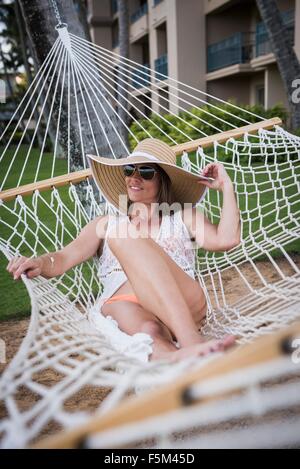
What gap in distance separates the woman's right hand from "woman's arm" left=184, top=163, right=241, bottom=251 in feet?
1.80

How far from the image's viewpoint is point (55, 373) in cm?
190

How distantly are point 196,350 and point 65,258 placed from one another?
2.33 feet

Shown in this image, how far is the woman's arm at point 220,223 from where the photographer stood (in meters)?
1.58

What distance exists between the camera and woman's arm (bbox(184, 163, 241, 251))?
1578mm

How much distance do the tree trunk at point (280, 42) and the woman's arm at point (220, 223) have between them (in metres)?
4.86

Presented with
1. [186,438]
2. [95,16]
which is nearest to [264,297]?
[186,438]

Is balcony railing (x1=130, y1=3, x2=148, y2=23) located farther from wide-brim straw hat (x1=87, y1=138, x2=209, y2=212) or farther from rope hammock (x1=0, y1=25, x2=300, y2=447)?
wide-brim straw hat (x1=87, y1=138, x2=209, y2=212)

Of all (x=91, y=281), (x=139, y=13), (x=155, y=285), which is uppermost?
(x=139, y=13)

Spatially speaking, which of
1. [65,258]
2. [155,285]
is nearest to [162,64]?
[65,258]

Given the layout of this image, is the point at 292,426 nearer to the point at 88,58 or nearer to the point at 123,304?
the point at 123,304

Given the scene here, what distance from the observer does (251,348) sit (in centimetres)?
67

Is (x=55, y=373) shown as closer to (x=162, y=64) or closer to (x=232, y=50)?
(x=232, y=50)

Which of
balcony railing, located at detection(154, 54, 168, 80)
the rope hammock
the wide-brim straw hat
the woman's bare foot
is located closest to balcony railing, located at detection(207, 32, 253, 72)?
balcony railing, located at detection(154, 54, 168, 80)
